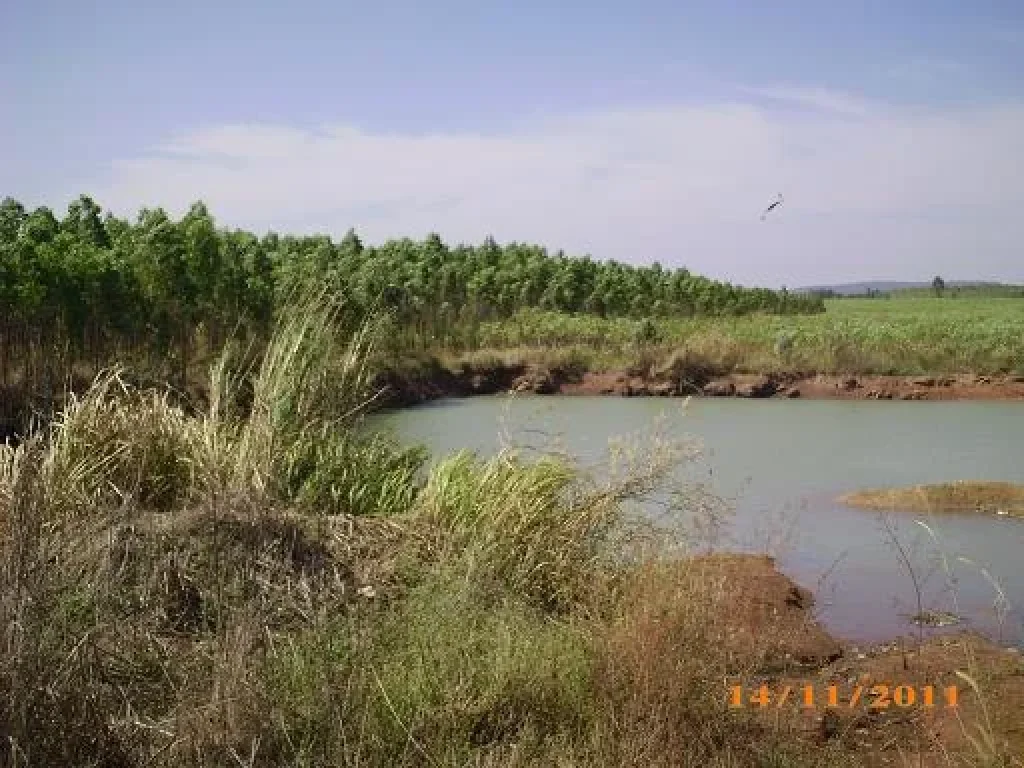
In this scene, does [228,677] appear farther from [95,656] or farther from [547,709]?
[547,709]

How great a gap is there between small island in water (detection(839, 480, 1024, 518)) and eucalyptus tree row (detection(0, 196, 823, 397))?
506 centimetres

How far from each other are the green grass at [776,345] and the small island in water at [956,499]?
578 inches

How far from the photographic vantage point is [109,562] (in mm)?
3992

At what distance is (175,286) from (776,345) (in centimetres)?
1526

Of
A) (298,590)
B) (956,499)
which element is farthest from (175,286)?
(298,590)

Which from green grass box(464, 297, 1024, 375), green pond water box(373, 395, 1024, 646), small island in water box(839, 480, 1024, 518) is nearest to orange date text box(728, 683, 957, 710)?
green pond water box(373, 395, 1024, 646)

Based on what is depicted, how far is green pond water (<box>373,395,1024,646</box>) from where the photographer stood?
7.05m

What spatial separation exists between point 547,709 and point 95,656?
1.41 meters

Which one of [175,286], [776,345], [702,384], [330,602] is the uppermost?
[175,286]

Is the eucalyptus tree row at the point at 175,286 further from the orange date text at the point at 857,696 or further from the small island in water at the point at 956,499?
the small island in water at the point at 956,499

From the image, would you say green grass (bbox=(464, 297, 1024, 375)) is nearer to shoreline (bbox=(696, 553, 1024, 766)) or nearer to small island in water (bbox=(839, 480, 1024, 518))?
small island in water (bbox=(839, 480, 1024, 518))

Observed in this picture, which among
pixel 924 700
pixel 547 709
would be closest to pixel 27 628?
pixel 547 709

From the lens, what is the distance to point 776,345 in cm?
2784

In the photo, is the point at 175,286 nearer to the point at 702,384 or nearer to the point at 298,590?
the point at 702,384
